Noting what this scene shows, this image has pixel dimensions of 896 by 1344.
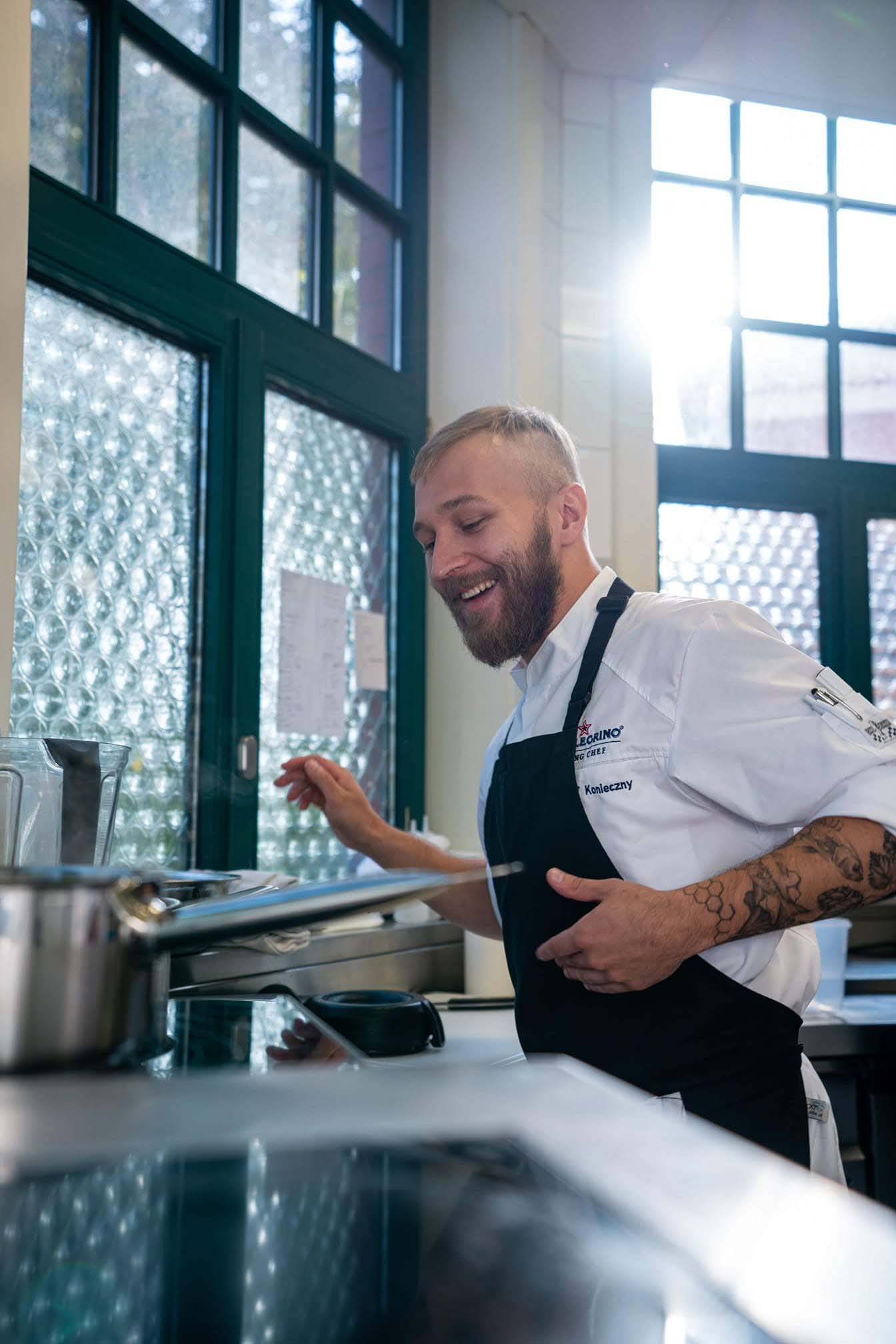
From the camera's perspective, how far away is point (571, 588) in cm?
166

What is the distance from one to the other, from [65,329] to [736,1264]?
1763mm

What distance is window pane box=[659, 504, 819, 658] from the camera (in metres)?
3.09

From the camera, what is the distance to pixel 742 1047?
1362mm

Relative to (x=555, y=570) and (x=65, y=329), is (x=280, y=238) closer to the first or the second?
(x=65, y=329)

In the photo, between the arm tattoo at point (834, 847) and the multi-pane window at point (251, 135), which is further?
the multi-pane window at point (251, 135)

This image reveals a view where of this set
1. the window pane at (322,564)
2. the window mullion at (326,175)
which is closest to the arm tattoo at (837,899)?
the window pane at (322,564)

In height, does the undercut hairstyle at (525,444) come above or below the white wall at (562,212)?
below

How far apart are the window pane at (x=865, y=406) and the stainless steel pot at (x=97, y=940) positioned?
300cm

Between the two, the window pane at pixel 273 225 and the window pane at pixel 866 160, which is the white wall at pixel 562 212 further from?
the window pane at pixel 273 225

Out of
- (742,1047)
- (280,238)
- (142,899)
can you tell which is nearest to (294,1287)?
(142,899)

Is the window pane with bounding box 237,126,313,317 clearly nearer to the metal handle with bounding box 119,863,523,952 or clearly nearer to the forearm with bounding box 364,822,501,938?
the forearm with bounding box 364,822,501,938

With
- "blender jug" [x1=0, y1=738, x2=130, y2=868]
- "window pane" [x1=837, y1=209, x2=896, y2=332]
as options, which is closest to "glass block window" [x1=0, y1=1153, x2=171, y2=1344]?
"blender jug" [x1=0, y1=738, x2=130, y2=868]

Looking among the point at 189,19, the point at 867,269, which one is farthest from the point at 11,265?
the point at 867,269

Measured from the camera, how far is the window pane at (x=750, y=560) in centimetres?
309
